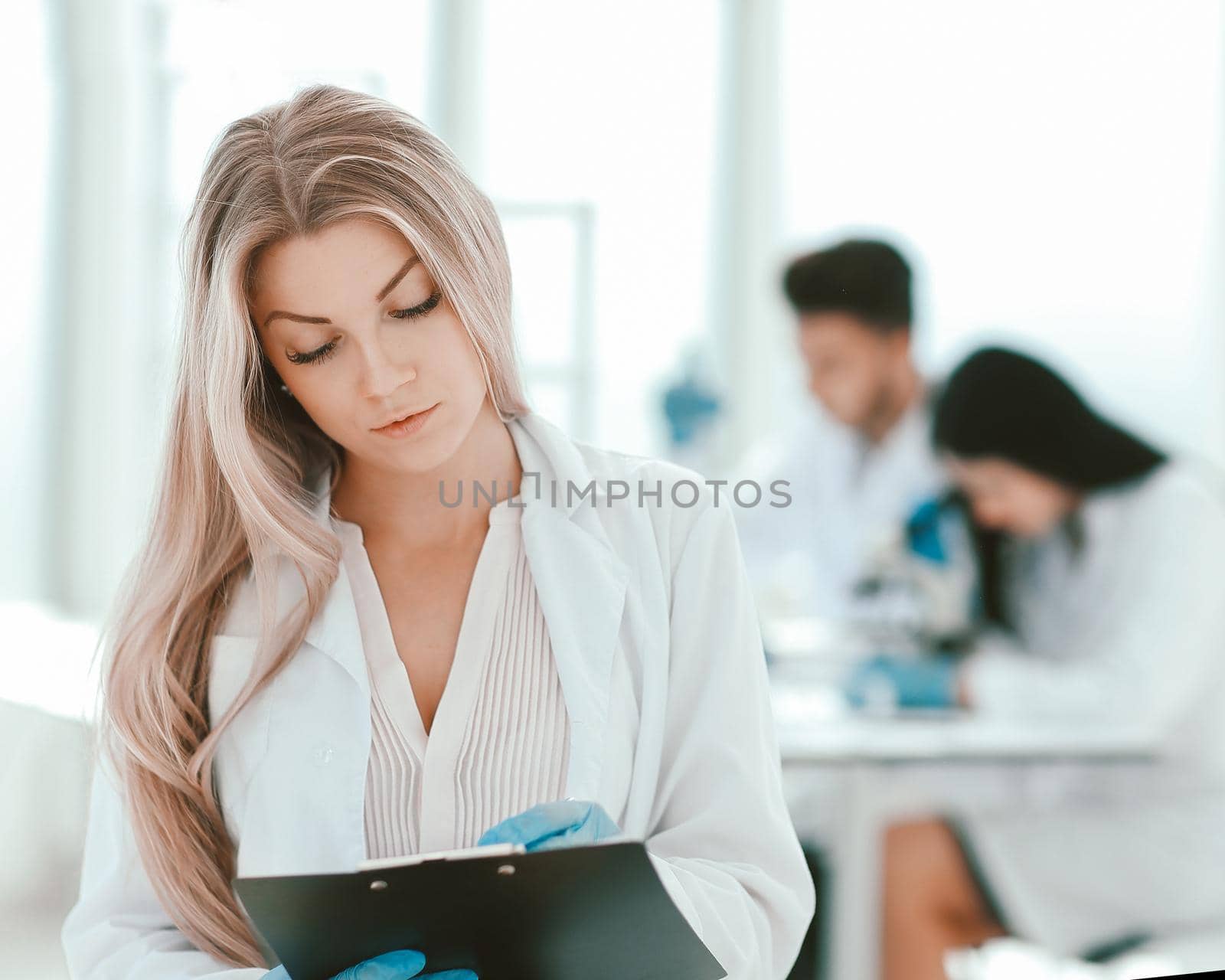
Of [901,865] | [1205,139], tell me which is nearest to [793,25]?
[1205,139]

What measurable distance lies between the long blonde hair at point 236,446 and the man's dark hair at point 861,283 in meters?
1.18

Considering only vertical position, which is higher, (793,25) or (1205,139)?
(793,25)

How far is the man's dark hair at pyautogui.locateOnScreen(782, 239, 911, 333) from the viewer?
2.12 meters

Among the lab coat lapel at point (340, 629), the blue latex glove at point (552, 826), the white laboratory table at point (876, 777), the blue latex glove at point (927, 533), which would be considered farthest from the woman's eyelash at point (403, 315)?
the blue latex glove at point (927, 533)

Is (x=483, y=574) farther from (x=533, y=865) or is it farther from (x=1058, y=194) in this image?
(x=1058, y=194)

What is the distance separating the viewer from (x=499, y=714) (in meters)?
0.99

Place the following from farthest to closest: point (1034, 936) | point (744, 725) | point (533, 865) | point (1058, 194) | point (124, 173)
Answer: point (1058, 194) → point (124, 173) → point (1034, 936) → point (744, 725) → point (533, 865)

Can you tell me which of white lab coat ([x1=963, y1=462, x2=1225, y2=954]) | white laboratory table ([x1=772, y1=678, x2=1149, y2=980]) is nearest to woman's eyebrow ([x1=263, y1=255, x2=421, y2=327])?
white laboratory table ([x1=772, y1=678, x2=1149, y2=980])

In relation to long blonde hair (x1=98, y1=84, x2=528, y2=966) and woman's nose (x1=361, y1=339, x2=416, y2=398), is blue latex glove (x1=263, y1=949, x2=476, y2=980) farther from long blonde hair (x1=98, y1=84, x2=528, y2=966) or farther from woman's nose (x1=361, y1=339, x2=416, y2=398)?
woman's nose (x1=361, y1=339, x2=416, y2=398)

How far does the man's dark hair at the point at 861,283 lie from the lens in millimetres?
2115

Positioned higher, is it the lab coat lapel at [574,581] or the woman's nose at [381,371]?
the woman's nose at [381,371]

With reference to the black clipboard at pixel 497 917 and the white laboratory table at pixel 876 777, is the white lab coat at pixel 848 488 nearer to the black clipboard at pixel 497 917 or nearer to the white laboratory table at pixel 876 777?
the white laboratory table at pixel 876 777

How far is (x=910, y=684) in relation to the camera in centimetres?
215

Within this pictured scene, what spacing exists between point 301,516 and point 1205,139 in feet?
11.1
